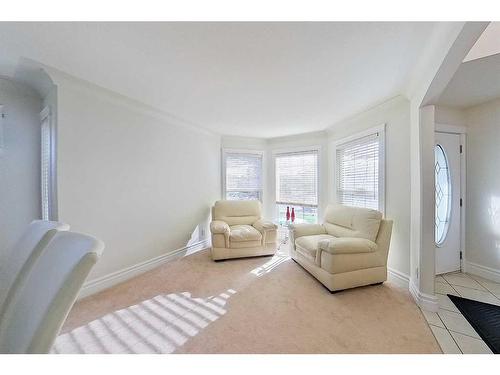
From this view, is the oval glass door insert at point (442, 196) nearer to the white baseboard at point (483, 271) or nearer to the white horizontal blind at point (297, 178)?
the white baseboard at point (483, 271)

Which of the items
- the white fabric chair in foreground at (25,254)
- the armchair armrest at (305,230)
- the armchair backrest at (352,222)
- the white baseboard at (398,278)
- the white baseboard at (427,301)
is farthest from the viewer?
→ the armchair armrest at (305,230)

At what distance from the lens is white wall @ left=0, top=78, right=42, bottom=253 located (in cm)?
209

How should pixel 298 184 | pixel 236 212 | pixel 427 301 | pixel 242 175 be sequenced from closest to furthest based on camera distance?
pixel 427 301 → pixel 236 212 → pixel 298 184 → pixel 242 175

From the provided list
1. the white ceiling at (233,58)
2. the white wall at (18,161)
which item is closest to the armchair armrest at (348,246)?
the white ceiling at (233,58)

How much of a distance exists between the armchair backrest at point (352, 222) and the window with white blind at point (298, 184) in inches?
31.8

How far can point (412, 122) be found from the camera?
220 centimetres

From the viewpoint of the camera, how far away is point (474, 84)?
2123 mm

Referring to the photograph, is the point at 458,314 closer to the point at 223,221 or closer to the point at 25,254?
the point at 223,221

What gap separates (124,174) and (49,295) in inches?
85.6

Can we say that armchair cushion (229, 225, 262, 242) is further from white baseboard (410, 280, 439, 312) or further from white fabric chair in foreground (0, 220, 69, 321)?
white fabric chair in foreground (0, 220, 69, 321)

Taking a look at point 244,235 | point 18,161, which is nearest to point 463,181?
point 244,235

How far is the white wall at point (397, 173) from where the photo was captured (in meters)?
2.38

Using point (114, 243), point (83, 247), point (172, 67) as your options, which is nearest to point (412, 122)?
point (172, 67)
